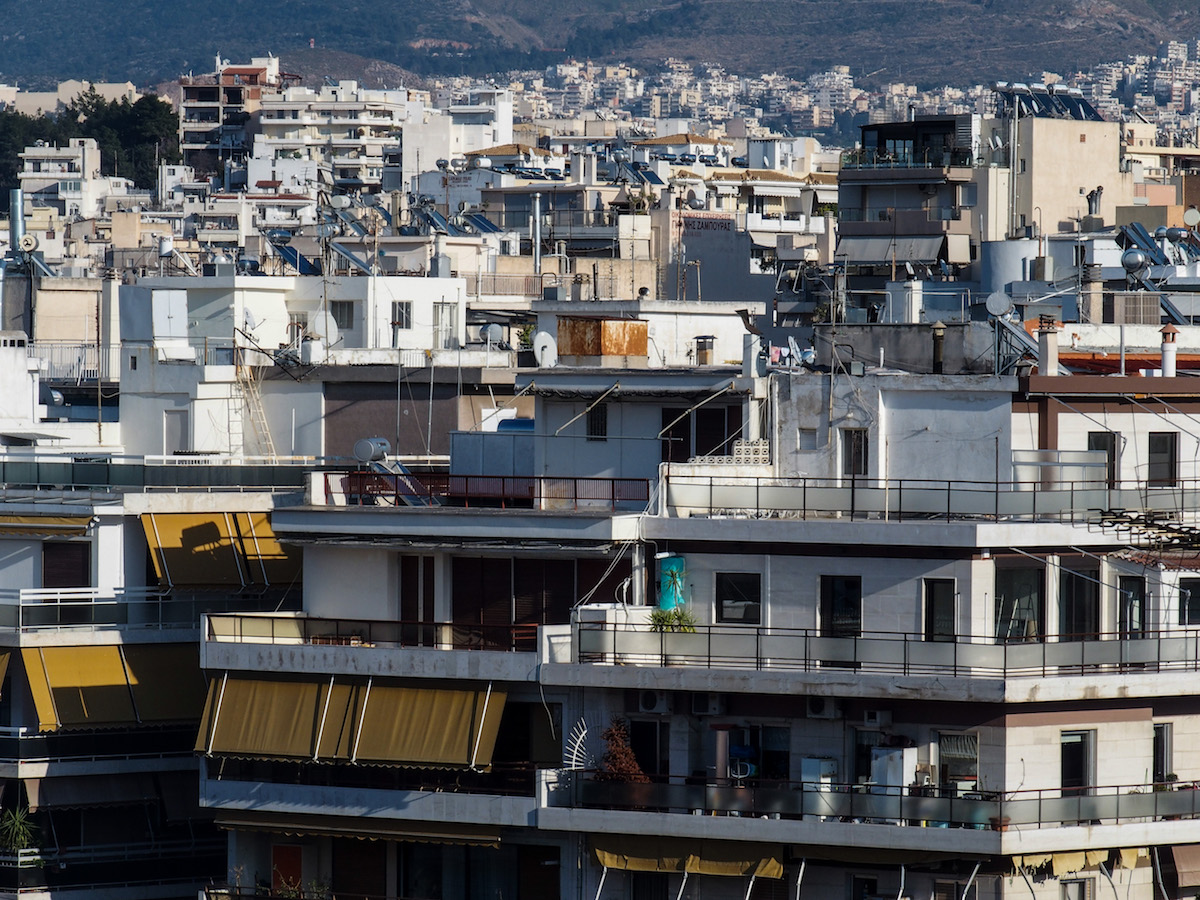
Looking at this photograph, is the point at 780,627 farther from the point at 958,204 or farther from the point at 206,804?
the point at 958,204

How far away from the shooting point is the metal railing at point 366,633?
34812 mm

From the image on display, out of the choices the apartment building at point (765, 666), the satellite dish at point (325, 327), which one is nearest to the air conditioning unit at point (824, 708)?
the apartment building at point (765, 666)

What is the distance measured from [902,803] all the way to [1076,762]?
2.52 m

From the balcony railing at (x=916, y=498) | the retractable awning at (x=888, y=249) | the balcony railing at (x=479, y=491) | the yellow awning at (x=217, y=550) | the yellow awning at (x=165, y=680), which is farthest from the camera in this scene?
the retractable awning at (x=888, y=249)

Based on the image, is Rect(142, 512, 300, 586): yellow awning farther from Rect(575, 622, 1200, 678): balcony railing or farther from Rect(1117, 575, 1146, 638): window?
Rect(1117, 575, 1146, 638): window

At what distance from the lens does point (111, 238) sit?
121 meters

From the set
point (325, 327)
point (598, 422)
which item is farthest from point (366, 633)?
point (325, 327)

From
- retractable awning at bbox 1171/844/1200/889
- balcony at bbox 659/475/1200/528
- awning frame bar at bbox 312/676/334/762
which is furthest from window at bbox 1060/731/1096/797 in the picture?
awning frame bar at bbox 312/676/334/762

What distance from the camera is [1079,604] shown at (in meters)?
33.8

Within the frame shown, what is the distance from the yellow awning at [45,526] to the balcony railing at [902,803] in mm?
10355

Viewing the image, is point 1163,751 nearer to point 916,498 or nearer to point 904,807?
point 904,807

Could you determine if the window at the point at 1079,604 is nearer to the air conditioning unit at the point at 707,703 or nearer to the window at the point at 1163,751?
the window at the point at 1163,751

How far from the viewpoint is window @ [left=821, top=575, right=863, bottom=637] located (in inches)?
1324

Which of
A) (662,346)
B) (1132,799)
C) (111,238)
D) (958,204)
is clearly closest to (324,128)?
(111,238)
